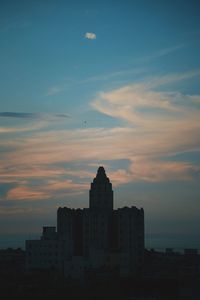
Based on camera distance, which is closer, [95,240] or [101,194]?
[95,240]

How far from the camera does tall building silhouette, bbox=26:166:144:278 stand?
374 ft

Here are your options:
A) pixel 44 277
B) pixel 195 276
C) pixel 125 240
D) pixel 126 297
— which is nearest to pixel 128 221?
pixel 125 240

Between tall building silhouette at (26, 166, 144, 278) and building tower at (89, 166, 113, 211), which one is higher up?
building tower at (89, 166, 113, 211)

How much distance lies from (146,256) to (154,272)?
25295mm

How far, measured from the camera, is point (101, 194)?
138375mm

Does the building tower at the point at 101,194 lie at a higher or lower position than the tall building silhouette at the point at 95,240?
higher

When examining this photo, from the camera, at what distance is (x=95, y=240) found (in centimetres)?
13088

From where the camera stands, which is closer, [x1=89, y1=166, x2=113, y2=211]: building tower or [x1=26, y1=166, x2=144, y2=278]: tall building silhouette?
[x1=26, y1=166, x2=144, y2=278]: tall building silhouette

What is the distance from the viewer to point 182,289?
8088 centimetres

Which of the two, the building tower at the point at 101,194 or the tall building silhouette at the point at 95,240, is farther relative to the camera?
the building tower at the point at 101,194

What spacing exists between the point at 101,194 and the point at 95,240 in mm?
11713

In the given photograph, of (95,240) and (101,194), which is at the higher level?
(101,194)

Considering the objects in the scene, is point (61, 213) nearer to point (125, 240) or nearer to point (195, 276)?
point (125, 240)

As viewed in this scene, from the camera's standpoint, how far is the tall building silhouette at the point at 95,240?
374 ft
